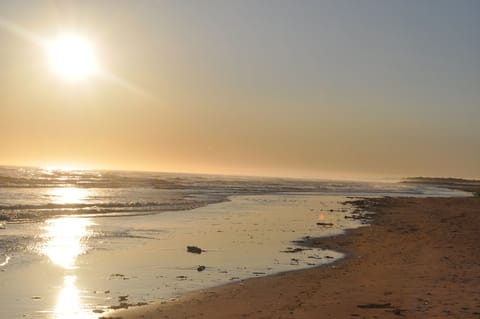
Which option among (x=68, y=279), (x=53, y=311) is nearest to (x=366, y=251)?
(x=68, y=279)

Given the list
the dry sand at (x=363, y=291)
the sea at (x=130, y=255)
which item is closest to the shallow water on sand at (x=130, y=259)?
the sea at (x=130, y=255)

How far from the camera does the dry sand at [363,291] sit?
422 inches

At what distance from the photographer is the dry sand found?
10727 millimetres

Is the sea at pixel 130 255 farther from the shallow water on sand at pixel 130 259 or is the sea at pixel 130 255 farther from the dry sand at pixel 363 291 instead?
the dry sand at pixel 363 291

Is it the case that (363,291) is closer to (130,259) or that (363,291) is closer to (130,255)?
(130,259)

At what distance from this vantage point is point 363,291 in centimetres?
1255

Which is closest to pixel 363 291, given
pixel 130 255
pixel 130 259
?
pixel 130 259

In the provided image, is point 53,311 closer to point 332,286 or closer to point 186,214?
point 332,286

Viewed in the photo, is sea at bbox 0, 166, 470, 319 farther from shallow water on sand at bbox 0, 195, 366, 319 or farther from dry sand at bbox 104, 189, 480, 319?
dry sand at bbox 104, 189, 480, 319

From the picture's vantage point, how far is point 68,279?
1400 cm

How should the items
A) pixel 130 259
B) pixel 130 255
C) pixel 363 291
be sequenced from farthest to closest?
pixel 130 255, pixel 130 259, pixel 363 291

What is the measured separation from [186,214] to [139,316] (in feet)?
84.4

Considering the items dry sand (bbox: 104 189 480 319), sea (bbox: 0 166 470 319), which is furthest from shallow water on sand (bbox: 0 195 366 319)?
dry sand (bbox: 104 189 480 319)

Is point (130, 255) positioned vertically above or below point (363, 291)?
below
